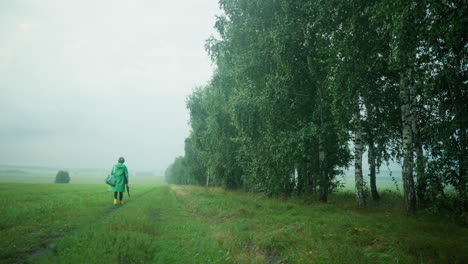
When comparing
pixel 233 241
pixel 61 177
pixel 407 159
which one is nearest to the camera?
pixel 233 241

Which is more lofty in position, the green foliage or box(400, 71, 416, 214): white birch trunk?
box(400, 71, 416, 214): white birch trunk

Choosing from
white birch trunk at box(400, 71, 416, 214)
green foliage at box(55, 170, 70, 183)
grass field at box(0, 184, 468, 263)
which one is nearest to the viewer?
grass field at box(0, 184, 468, 263)

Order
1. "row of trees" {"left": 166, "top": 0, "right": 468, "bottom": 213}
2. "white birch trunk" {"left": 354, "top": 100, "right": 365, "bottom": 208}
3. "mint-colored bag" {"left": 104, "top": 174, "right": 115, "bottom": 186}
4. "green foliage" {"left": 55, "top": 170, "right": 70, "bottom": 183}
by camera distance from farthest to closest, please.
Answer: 1. "green foliage" {"left": 55, "top": 170, "right": 70, "bottom": 183}
2. "mint-colored bag" {"left": 104, "top": 174, "right": 115, "bottom": 186}
3. "white birch trunk" {"left": 354, "top": 100, "right": 365, "bottom": 208}
4. "row of trees" {"left": 166, "top": 0, "right": 468, "bottom": 213}

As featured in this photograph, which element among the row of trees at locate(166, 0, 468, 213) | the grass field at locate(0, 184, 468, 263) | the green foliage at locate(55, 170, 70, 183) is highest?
the row of trees at locate(166, 0, 468, 213)

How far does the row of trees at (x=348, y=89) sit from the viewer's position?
7227mm

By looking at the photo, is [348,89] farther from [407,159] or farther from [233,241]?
[233,241]

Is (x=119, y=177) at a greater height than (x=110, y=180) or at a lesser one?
greater

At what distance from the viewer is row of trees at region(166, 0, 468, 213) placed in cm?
723

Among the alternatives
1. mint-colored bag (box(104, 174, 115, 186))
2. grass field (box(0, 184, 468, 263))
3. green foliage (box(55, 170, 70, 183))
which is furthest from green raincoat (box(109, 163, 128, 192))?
green foliage (box(55, 170, 70, 183))

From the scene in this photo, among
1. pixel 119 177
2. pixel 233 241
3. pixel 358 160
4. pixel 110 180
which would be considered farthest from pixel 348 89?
pixel 110 180

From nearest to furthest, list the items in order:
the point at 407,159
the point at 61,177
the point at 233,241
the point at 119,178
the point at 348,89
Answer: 1. the point at 233,241
2. the point at 407,159
3. the point at 348,89
4. the point at 119,178
5. the point at 61,177

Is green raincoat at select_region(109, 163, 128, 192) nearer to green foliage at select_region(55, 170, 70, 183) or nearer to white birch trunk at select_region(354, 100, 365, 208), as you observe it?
white birch trunk at select_region(354, 100, 365, 208)

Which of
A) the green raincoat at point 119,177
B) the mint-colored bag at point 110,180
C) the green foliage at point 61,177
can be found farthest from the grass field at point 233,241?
the green foliage at point 61,177

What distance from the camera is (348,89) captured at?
9.98 metres
